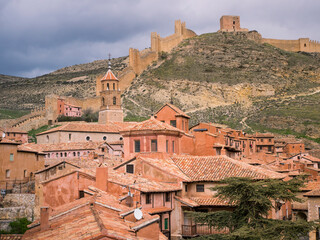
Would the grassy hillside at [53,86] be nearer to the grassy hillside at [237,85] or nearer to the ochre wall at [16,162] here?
the grassy hillside at [237,85]

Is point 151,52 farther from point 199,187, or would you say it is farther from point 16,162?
point 199,187

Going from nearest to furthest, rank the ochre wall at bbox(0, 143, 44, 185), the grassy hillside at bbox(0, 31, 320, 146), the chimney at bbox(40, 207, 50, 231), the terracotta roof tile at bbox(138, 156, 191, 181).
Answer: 1. the chimney at bbox(40, 207, 50, 231)
2. the terracotta roof tile at bbox(138, 156, 191, 181)
3. the ochre wall at bbox(0, 143, 44, 185)
4. the grassy hillside at bbox(0, 31, 320, 146)

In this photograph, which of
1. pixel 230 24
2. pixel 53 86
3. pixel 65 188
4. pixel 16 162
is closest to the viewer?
pixel 65 188

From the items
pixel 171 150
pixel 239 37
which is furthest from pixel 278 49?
pixel 171 150

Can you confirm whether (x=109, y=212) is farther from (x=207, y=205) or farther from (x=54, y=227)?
(x=207, y=205)

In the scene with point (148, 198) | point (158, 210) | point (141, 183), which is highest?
point (141, 183)

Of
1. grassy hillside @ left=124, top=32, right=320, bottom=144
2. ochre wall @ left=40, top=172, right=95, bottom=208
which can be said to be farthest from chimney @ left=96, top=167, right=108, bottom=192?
grassy hillside @ left=124, top=32, right=320, bottom=144

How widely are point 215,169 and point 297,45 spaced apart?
107094mm

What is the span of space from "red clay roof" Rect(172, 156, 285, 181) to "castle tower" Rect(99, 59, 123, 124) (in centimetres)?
4872

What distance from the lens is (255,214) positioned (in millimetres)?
23781

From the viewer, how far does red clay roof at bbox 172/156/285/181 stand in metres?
30.1

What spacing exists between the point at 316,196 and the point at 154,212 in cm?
1220

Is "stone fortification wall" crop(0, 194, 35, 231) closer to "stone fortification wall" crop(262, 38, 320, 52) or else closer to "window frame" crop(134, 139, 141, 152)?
"window frame" crop(134, 139, 141, 152)

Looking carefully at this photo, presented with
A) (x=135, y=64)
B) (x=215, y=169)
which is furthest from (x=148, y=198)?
(x=135, y=64)
